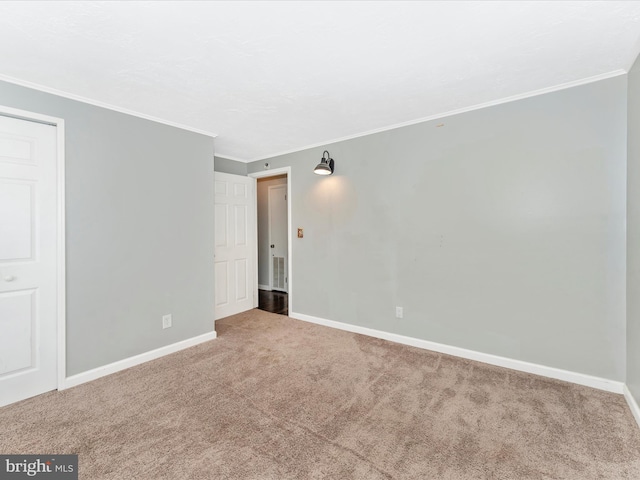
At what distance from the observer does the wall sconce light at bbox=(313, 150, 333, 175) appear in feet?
11.7

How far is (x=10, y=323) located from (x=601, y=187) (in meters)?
4.68

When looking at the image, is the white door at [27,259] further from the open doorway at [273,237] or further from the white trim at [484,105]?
the open doorway at [273,237]

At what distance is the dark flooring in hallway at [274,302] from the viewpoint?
4.78 metres

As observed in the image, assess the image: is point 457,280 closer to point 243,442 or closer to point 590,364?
point 590,364

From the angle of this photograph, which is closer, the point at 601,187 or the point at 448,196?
the point at 601,187

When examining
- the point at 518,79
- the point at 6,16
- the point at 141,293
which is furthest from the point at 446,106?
the point at 141,293

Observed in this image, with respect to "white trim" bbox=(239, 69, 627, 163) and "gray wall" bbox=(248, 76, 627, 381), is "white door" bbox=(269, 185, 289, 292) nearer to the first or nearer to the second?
"white trim" bbox=(239, 69, 627, 163)

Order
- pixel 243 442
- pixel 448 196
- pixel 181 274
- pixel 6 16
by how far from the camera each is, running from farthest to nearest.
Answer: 1. pixel 181 274
2. pixel 448 196
3. pixel 243 442
4. pixel 6 16

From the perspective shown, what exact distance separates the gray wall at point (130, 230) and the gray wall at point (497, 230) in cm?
167

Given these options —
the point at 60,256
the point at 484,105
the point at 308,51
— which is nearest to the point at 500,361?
the point at 484,105

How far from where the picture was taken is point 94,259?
8.71ft

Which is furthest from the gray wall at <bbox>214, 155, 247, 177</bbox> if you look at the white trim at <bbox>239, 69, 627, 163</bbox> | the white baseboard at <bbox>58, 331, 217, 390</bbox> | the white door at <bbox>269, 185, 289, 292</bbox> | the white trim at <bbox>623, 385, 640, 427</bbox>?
the white trim at <bbox>623, 385, 640, 427</bbox>

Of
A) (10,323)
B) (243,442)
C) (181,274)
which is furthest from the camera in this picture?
(181,274)

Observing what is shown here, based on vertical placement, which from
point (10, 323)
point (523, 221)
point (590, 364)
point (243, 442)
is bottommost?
point (243, 442)
